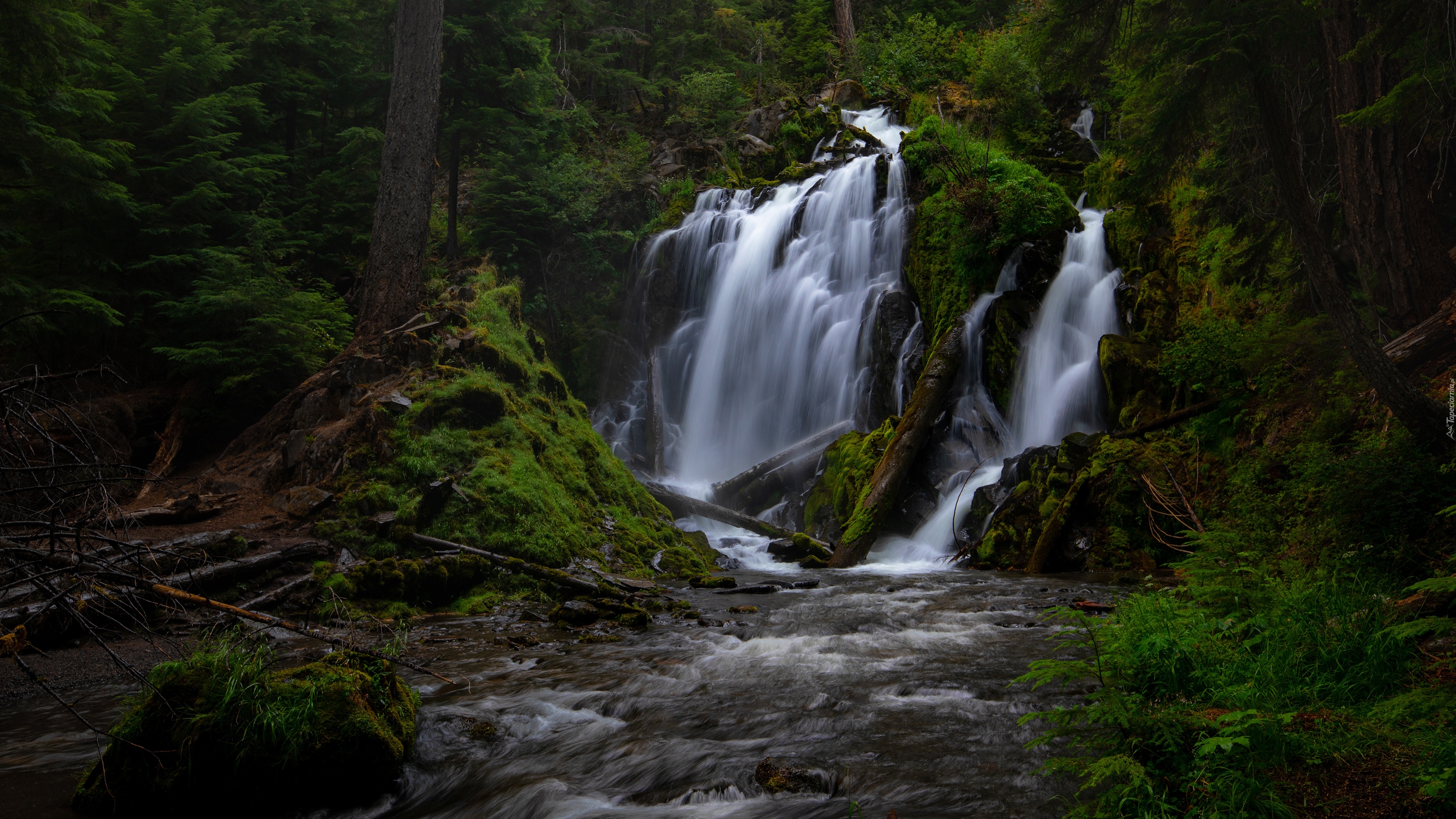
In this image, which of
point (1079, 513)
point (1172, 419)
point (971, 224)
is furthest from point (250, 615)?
point (971, 224)

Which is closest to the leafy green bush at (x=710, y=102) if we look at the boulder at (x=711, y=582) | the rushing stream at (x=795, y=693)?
the rushing stream at (x=795, y=693)

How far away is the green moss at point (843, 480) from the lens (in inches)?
530

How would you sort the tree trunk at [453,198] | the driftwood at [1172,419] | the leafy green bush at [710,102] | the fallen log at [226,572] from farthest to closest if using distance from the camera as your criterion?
1. the leafy green bush at [710,102]
2. the tree trunk at [453,198]
3. the driftwood at [1172,419]
4. the fallen log at [226,572]

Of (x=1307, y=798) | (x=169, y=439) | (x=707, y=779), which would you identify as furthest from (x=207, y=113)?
(x=1307, y=798)

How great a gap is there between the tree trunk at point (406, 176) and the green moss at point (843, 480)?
835cm

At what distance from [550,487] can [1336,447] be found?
351 inches

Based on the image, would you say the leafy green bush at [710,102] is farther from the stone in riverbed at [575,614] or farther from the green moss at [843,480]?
the stone in riverbed at [575,614]

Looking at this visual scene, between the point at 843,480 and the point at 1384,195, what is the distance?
29.3 ft

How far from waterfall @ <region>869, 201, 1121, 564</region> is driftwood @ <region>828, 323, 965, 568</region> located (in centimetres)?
64

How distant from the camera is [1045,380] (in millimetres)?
13367

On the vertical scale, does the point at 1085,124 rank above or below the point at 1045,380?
above

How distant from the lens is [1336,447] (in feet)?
20.9

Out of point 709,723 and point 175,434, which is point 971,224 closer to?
point 709,723

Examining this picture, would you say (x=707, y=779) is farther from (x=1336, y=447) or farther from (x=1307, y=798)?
(x=1336, y=447)
